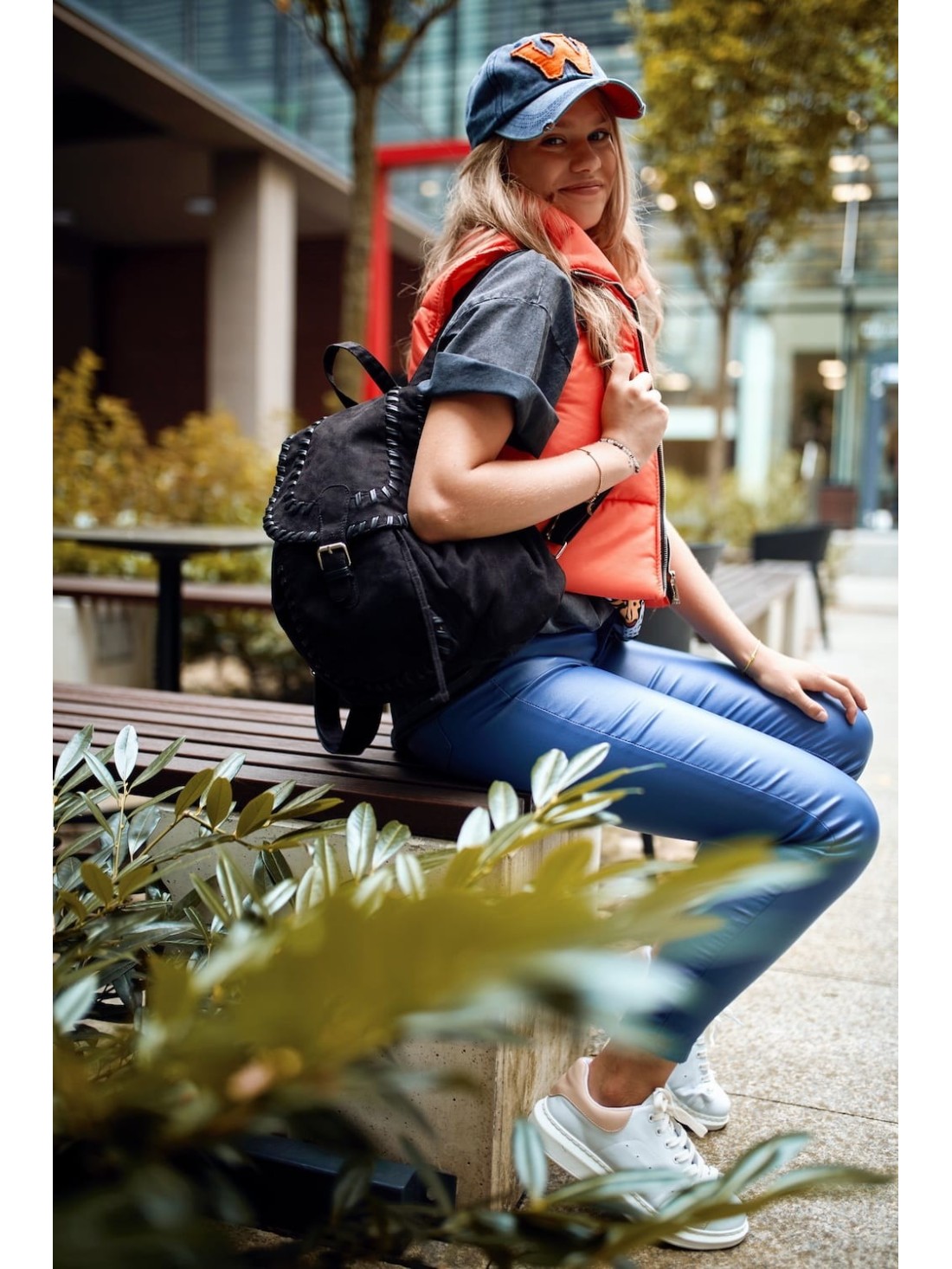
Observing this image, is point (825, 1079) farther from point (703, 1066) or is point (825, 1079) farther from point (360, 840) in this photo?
point (360, 840)

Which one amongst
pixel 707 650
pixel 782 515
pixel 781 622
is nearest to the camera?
pixel 707 650

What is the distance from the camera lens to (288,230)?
13766mm

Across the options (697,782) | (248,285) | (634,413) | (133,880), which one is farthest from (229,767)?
(248,285)

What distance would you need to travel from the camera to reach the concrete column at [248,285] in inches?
518

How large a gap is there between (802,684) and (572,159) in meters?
0.99

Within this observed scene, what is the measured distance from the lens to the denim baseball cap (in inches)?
69.6

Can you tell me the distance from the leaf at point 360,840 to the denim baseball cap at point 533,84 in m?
1.13

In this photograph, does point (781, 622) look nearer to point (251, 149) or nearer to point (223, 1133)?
point (223, 1133)

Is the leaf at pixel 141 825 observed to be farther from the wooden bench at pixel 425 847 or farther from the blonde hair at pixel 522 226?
the blonde hair at pixel 522 226

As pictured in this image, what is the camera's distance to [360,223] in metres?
6.98

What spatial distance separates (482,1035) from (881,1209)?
1.44 meters

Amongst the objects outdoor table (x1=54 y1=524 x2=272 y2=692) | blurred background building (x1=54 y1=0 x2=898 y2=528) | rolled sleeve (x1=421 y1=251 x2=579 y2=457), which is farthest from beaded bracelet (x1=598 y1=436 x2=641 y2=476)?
blurred background building (x1=54 y1=0 x2=898 y2=528)
